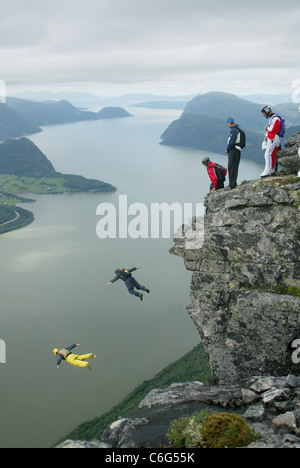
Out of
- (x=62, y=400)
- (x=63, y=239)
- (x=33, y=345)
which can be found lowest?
(x=62, y=400)

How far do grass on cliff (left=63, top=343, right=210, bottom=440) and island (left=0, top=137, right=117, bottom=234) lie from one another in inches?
2764

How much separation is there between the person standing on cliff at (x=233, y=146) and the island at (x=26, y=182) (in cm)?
9402

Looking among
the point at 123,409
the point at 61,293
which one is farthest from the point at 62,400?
the point at 61,293

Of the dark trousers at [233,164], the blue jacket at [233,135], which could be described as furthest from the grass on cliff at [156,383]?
the blue jacket at [233,135]

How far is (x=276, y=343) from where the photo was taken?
496 inches

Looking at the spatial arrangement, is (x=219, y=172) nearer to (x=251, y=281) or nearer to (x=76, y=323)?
(x=251, y=281)

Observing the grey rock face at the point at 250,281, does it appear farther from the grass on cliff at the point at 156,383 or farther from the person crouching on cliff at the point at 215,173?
the grass on cliff at the point at 156,383

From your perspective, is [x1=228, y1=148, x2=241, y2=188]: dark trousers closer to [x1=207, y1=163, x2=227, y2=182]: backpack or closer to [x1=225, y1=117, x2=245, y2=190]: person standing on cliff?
[x1=225, y1=117, x2=245, y2=190]: person standing on cliff

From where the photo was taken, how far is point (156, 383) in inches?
1683

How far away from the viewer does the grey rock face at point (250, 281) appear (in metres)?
12.6

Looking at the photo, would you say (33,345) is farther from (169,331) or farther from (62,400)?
(169,331)

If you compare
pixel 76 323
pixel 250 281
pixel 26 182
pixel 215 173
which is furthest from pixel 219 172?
pixel 26 182

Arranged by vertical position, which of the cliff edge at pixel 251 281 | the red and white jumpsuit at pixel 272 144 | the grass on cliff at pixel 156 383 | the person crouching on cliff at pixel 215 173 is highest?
the red and white jumpsuit at pixel 272 144
